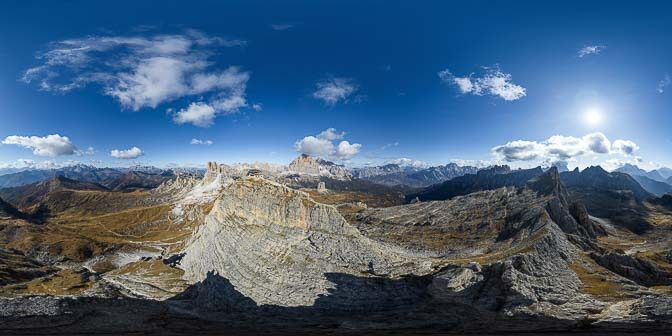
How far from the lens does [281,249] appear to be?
122m

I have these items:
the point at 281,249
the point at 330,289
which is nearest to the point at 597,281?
the point at 330,289

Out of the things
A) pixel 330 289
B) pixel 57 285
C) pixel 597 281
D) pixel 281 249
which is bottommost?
pixel 57 285

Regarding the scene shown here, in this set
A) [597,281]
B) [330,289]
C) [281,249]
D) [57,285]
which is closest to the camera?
[330,289]

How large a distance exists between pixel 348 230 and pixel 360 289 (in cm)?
2542

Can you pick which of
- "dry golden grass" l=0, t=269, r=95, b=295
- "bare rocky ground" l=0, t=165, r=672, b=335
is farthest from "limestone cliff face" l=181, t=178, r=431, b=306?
"dry golden grass" l=0, t=269, r=95, b=295

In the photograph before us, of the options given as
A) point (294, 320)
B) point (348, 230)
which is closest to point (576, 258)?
point (348, 230)

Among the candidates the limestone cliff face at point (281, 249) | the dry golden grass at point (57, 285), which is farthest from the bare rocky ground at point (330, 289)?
the dry golden grass at point (57, 285)

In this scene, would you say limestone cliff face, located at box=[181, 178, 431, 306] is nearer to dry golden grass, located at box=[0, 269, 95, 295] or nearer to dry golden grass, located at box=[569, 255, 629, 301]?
dry golden grass, located at box=[569, 255, 629, 301]

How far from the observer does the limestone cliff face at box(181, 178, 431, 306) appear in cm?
11275

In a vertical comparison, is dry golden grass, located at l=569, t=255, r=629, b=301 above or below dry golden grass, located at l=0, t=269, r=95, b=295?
above

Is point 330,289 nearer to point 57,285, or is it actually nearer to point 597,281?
point 597,281

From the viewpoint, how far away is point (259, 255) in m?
121

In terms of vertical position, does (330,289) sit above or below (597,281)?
below

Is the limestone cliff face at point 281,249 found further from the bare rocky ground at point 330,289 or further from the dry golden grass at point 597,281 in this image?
the dry golden grass at point 597,281
